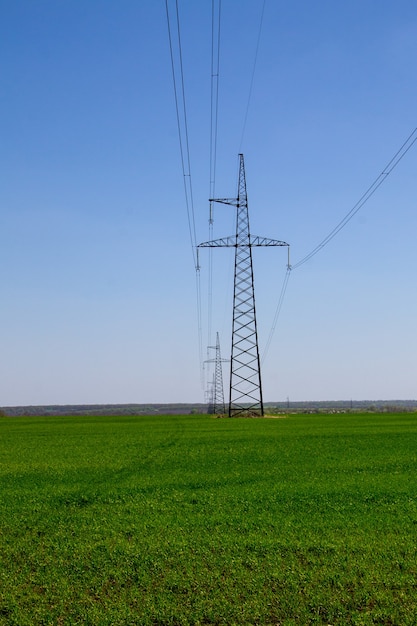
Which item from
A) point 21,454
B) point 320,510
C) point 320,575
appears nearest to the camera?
point 320,575

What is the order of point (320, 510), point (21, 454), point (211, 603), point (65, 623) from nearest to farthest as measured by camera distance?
point (65, 623)
point (211, 603)
point (320, 510)
point (21, 454)

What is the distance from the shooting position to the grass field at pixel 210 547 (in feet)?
24.6

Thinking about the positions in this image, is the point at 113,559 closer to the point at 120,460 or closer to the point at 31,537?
the point at 31,537

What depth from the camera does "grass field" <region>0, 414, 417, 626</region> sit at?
749cm

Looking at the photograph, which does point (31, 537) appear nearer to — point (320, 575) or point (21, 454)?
point (320, 575)

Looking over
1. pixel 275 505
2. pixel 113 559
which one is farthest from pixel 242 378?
pixel 113 559

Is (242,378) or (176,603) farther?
(242,378)

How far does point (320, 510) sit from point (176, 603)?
5626 millimetres

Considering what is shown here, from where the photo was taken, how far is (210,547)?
9.81m

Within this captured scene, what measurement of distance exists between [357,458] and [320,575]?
1433 cm

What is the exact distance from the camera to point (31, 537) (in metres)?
10.7

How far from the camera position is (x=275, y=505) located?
1296cm

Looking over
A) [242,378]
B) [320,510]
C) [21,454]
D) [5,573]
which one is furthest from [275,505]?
[242,378]

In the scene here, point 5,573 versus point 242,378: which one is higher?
point 242,378
